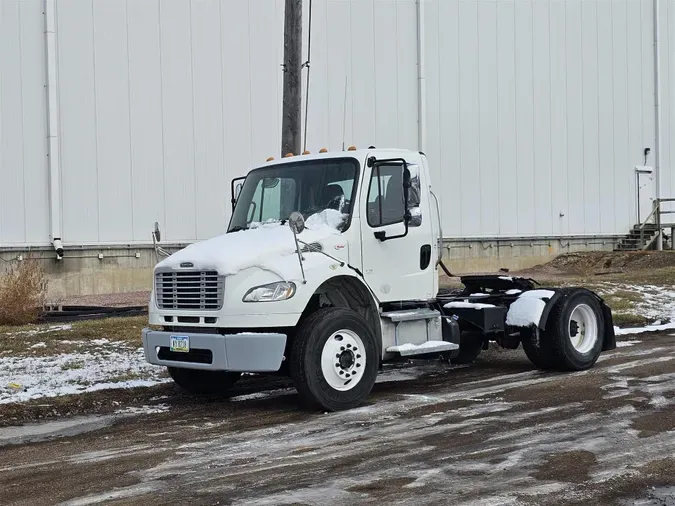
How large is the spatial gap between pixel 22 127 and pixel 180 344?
15.0 metres

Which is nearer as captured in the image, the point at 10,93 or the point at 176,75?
the point at 10,93

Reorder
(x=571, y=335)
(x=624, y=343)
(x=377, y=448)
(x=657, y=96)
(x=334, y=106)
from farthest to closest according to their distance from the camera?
(x=657, y=96) < (x=334, y=106) < (x=624, y=343) < (x=571, y=335) < (x=377, y=448)

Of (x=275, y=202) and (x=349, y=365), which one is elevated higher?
(x=275, y=202)

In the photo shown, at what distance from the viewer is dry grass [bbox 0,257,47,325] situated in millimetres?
15352

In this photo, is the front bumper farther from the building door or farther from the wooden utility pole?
the building door

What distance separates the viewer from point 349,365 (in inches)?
348

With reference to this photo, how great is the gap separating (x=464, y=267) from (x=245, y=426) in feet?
70.4

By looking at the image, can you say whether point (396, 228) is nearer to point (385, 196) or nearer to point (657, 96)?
point (385, 196)

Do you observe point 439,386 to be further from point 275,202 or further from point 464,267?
point 464,267

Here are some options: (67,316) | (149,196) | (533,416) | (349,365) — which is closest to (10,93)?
(149,196)

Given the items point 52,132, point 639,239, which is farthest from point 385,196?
point 639,239

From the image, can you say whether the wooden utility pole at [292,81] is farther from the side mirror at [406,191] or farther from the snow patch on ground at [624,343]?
the snow patch on ground at [624,343]

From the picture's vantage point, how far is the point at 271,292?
337 inches

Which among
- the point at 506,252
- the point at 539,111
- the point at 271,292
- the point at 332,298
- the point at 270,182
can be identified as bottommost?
the point at 332,298
